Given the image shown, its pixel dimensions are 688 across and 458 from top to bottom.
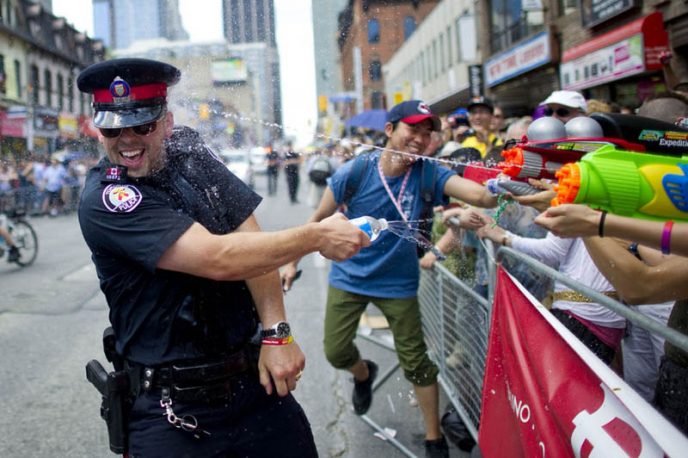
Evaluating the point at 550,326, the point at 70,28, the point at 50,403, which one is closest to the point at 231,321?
the point at 550,326

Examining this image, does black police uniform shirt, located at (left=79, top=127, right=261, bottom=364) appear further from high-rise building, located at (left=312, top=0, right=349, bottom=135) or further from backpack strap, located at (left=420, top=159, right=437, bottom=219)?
backpack strap, located at (left=420, top=159, right=437, bottom=219)

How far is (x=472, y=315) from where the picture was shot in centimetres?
375

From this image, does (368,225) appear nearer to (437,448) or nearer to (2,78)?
(437,448)

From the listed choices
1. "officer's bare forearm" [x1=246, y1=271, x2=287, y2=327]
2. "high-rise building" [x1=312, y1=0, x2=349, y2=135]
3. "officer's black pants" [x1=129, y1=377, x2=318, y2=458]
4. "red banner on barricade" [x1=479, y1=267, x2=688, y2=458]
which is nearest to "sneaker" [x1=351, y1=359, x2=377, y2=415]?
"red banner on barricade" [x1=479, y1=267, x2=688, y2=458]

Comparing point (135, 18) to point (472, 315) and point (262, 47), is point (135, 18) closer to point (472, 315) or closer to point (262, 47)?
point (262, 47)

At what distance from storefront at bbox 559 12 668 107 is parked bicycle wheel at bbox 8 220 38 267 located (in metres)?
8.73

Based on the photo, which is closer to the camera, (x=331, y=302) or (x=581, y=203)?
(x=581, y=203)

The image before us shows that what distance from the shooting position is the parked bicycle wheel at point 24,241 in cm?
1031

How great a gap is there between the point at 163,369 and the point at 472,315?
6.56 ft

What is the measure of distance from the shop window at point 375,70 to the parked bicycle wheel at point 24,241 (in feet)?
28.0

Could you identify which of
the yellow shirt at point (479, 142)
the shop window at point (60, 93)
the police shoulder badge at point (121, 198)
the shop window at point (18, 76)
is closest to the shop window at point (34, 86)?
the shop window at point (18, 76)

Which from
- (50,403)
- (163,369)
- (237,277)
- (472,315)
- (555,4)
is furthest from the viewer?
(555,4)

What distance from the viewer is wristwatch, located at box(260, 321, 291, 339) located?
2.26m

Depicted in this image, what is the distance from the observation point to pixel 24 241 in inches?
409
